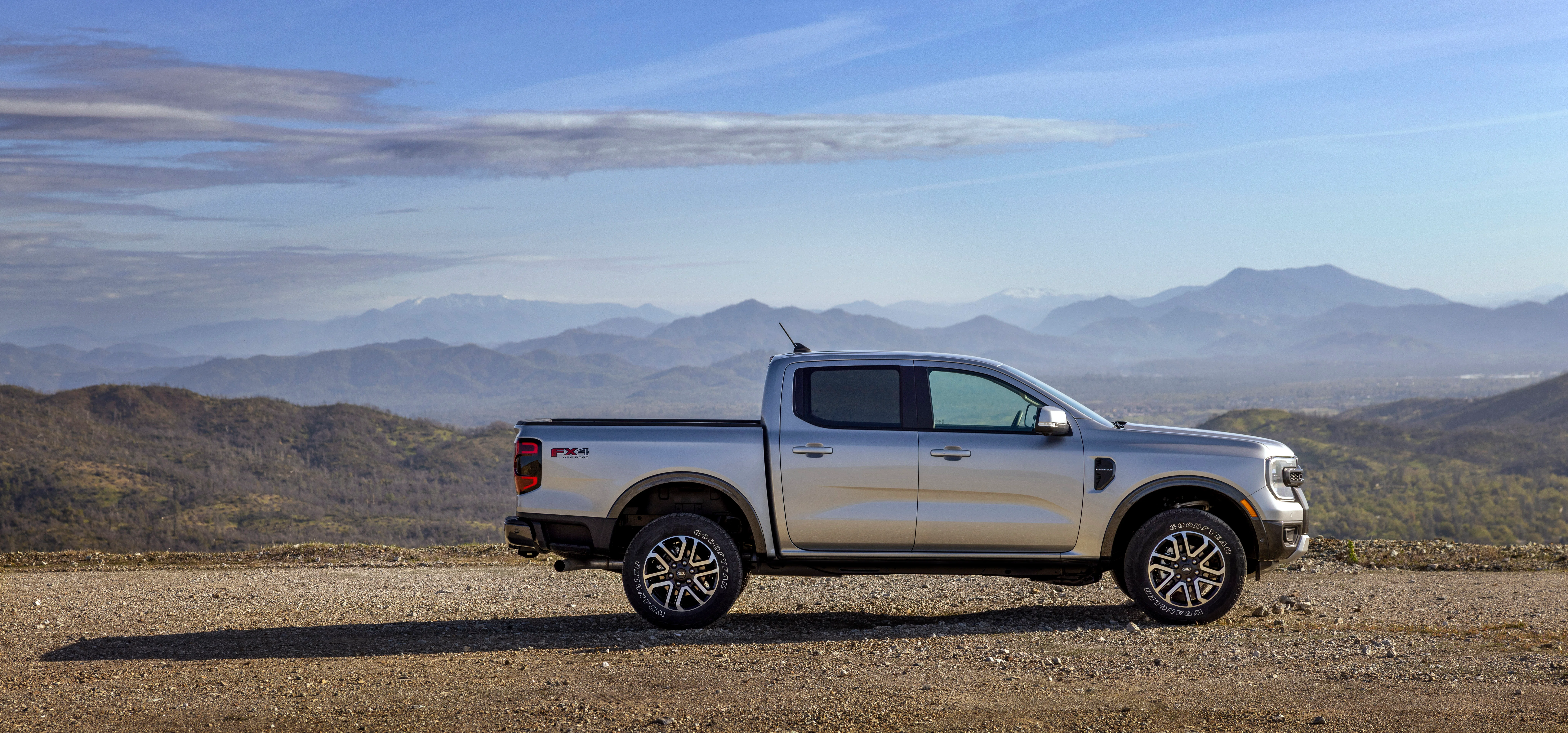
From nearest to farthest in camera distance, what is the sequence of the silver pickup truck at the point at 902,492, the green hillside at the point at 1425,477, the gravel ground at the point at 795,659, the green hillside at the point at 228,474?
the gravel ground at the point at 795,659 → the silver pickup truck at the point at 902,492 → the green hillside at the point at 1425,477 → the green hillside at the point at 228,474

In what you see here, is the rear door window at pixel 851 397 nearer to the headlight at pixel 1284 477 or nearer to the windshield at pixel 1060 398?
the windshield at pixel 1060 398

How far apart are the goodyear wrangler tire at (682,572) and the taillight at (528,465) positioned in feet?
2.89

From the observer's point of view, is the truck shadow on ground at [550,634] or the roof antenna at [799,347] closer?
the truck shadow on ground at [550,634]

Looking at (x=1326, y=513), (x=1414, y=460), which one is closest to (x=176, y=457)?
(x=1326, y=513)

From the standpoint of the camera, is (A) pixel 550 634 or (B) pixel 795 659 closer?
(B) pixel 795 659

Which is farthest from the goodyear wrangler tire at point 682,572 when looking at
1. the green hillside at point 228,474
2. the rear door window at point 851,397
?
the green hillside at point 228,474

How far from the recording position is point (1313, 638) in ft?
24.6

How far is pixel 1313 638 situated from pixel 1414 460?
101135 millimetres

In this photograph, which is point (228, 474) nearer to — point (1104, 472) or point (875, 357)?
point (875, 357)

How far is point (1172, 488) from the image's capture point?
8148 millimetres

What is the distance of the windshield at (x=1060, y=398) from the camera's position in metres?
8.10

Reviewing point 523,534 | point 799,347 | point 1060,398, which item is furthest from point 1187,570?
→ point 523,534

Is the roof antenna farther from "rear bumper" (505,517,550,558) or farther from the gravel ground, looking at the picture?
"rear bumper" (505,517,550,558)

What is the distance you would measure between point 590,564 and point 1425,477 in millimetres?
90869
